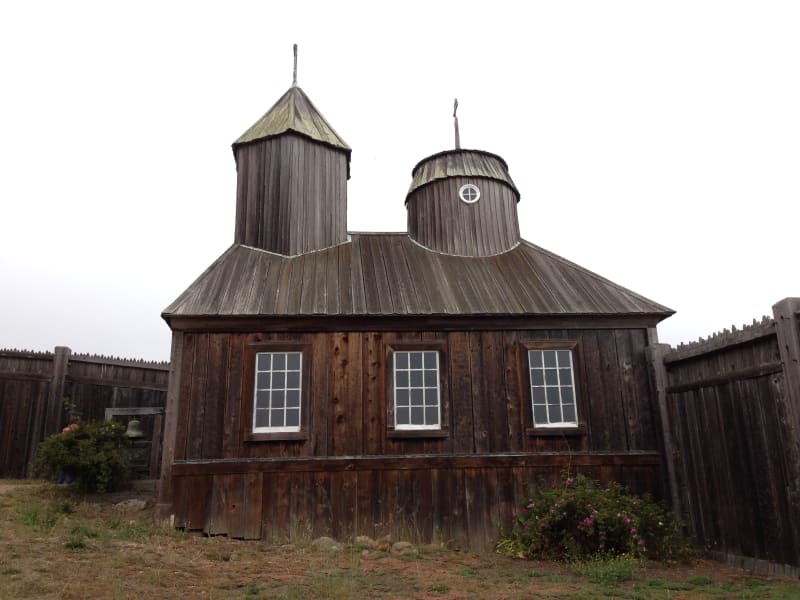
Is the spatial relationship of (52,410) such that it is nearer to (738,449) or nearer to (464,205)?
(464,205)

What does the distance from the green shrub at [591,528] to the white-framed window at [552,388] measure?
1.25 metres

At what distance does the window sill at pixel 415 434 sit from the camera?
10266mm

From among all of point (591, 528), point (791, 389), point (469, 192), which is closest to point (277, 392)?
point (591, 528)

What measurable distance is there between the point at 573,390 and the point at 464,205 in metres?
5.50

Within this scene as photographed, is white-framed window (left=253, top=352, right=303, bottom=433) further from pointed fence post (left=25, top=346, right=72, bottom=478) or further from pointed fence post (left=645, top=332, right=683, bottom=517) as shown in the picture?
pointed fence post (left=645, top=332, right=683, bottom=517)

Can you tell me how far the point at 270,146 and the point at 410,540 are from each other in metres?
9.47

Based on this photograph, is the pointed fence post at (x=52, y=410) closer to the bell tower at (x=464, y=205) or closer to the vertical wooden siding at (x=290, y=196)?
the vertical wooden siding at (x=290, y=196)

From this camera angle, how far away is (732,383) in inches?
332

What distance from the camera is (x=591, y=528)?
8.49 meters

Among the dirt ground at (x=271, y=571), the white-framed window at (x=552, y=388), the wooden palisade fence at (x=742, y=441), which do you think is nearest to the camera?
the dirt ground at (x=271, y=571)

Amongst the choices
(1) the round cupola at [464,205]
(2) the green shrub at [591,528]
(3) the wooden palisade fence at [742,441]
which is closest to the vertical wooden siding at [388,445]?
(2) the green shrub at [591,528]

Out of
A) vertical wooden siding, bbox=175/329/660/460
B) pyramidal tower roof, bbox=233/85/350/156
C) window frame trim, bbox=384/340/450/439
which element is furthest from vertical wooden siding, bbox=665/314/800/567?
pyramidal tower roof, bbox=233/85/350/156

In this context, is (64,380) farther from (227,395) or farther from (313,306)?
(313,306)

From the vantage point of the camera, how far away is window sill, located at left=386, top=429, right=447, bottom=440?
1027 cm
